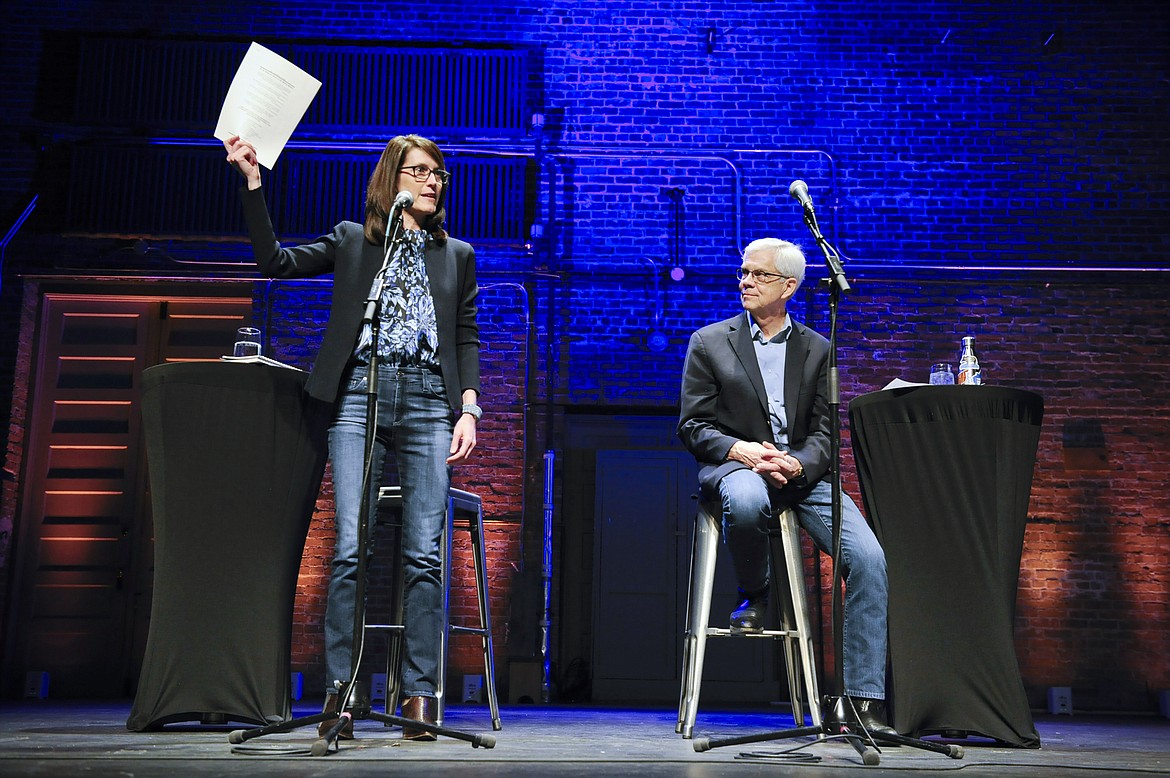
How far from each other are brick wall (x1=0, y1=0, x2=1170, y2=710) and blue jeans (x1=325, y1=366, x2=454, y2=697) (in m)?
3.53

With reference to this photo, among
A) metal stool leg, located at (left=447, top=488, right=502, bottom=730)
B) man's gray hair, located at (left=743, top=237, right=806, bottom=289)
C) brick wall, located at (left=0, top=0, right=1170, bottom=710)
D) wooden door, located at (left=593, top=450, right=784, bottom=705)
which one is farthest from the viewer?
brick wall, located at (left=0, top=0, right=1170, bottom=710)

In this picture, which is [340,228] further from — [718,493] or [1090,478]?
[1090,478]

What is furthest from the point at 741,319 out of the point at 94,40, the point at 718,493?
the point at 94,40

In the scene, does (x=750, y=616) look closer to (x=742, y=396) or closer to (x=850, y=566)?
(x=850, y=566)

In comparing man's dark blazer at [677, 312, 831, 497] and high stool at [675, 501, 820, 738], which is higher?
man's dark blazer at [677, 312, 831, 497]

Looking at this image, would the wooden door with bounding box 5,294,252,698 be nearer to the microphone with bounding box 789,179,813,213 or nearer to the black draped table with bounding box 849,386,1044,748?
the microphone with bounding box 789,179,813,213

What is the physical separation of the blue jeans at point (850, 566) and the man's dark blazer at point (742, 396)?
18cm

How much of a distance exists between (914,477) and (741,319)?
0.80 meters

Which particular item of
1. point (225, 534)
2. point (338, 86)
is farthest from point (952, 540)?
point (338, 86)

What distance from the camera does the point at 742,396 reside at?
3400mm

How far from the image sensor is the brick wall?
6.53 meters

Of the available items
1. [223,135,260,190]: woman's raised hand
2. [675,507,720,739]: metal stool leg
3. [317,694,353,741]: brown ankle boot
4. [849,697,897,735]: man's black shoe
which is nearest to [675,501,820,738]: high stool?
[675,507,720,739]: metal stool leg

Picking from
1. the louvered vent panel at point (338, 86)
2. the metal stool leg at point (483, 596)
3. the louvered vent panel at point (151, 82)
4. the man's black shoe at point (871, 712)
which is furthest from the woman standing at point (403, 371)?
the louvered vent panel at point (151, 82)

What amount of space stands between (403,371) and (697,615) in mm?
1143
